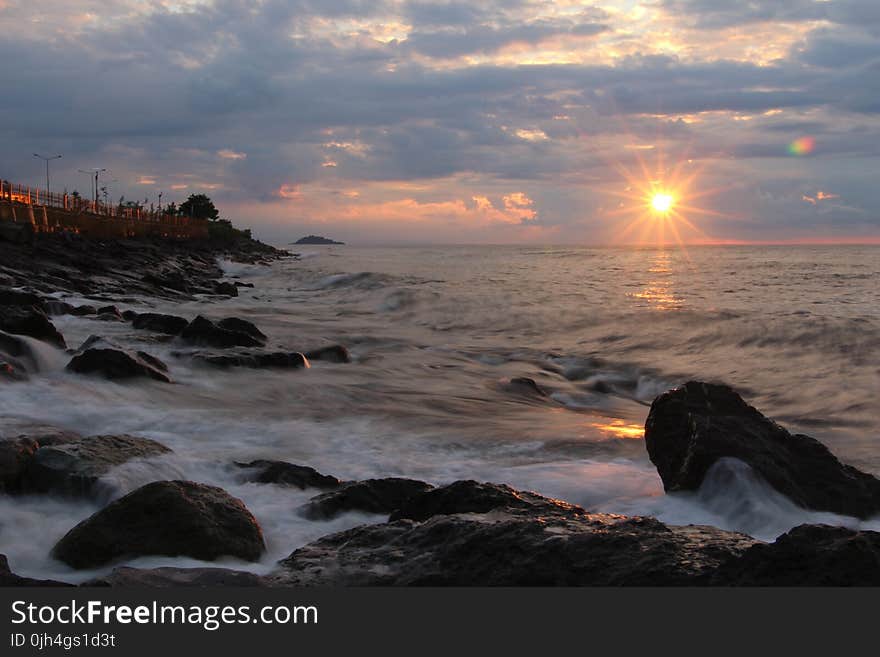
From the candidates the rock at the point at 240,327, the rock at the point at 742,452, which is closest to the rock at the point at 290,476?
the rock at the point at 742,452

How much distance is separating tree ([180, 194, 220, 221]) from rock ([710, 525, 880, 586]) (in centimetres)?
13526

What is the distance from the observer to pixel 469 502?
4980mm

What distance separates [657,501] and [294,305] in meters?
23.0

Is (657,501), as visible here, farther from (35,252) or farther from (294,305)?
(35,252)

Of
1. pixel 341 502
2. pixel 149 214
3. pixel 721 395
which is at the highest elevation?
pixel 149 214

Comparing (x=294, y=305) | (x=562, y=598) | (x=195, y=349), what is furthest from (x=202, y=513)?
(x=294, y=305)

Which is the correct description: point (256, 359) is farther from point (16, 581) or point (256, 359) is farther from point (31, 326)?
point (16, 581)

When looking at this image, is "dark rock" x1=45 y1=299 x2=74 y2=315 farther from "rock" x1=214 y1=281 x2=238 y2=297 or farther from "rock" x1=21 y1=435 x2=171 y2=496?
"rock" x1=214 y1=281 x2=238 y2=297

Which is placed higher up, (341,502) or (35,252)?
(35,252)

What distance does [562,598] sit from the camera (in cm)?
342

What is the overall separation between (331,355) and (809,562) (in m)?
10.6

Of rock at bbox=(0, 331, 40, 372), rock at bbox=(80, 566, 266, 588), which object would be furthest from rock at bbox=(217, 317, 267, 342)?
rock at bbox=(80, 566, 266, 588)

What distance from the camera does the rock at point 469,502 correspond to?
16.1ft

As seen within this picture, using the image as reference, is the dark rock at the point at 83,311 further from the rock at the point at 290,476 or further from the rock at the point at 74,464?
the rock at the point at 290,476
